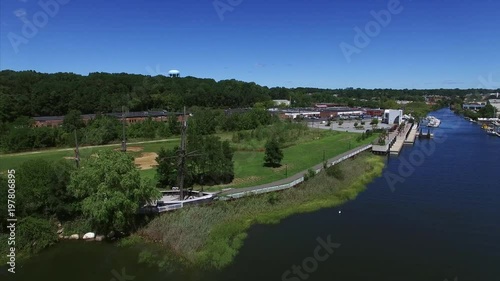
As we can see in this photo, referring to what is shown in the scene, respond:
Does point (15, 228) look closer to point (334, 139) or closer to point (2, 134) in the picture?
point (2, 134)

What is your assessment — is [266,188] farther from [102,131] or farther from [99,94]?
[99,94]

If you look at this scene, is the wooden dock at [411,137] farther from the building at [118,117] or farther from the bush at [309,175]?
the building at [118,117]

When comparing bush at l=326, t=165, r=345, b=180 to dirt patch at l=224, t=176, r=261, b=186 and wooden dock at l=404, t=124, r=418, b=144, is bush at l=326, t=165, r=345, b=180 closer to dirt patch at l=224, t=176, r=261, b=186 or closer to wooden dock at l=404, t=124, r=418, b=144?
dirt patch at l=224, t=176, r=261, b=186

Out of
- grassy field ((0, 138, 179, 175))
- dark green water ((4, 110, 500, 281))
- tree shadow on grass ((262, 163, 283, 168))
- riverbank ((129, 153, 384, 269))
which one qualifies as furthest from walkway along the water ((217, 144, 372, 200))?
grassy field ((0, 138, 179, 175))

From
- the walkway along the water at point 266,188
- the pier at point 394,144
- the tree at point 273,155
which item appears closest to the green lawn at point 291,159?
the tree at point 273,155

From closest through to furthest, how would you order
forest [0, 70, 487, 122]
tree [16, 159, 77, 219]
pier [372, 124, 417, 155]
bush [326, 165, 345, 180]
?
tree [16, 159, 77, 219] → bush [326, 165, 345, 180] → pier [372, 124, 417, 155] → forest [0, 70, 487, 122]

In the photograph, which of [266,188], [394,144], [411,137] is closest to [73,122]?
[266,188]

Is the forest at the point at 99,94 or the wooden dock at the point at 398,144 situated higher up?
the forest at the point at 99,94
